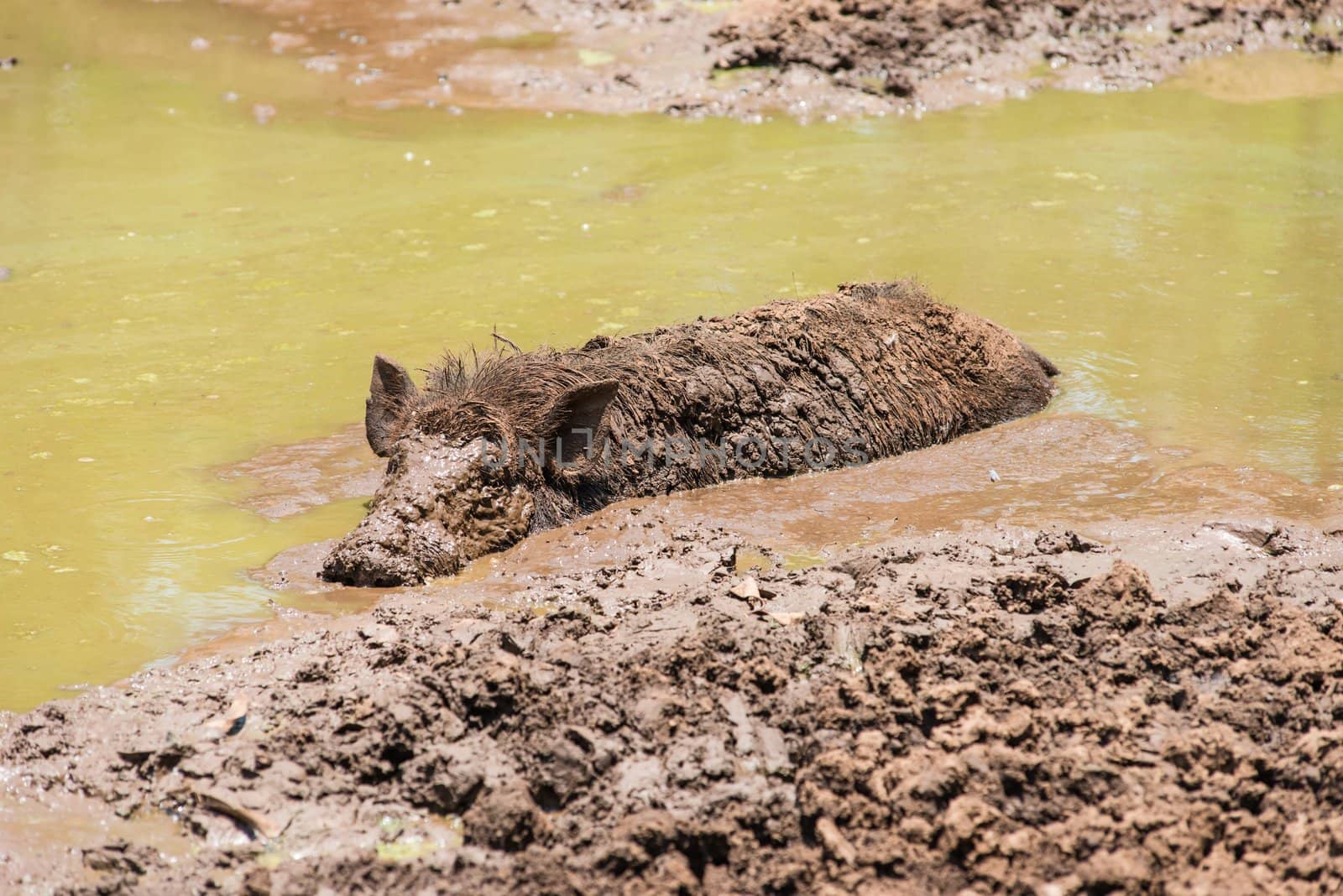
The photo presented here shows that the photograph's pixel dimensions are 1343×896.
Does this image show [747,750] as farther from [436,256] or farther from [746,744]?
[436,256]

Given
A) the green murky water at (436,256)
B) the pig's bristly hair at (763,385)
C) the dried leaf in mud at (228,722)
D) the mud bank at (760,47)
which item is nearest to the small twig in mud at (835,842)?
the dried leaf in mud at (228,722)

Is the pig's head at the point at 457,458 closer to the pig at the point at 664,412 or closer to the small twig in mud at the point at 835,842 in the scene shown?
the pig at the point at 664,412

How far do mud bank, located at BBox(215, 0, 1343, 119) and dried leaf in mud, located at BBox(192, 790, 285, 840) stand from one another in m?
13.1

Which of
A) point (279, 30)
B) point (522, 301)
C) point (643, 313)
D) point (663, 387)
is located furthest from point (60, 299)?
point (279, 30)

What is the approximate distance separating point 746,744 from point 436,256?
8.25 m

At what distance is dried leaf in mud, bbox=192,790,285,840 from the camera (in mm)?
4301

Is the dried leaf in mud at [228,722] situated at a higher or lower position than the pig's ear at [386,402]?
lower

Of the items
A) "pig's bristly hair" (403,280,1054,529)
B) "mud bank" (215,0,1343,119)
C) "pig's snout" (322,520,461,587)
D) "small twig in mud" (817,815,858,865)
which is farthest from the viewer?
"mud bank" (215,0,1343,119)

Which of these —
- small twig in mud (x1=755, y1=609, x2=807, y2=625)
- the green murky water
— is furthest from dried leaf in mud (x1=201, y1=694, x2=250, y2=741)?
small twig in mud (x1=755, y1=609, x2=807, y2=625)

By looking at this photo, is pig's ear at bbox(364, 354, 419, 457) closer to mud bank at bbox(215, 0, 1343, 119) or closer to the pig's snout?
the pig's snout

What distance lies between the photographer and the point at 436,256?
1192 centimetres

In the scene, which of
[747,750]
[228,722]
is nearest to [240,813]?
[228,722]

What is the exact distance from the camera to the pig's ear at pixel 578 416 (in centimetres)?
698

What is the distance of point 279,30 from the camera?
18.4 metres
